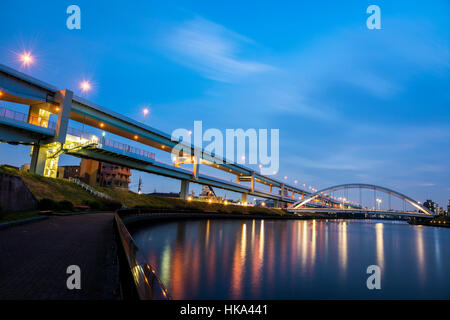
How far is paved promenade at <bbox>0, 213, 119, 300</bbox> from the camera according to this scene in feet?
18.4

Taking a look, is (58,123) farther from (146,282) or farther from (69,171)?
(69,171)

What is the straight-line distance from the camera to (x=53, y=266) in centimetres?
759

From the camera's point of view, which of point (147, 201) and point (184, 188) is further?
point (184, 188)

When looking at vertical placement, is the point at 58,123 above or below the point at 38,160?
above

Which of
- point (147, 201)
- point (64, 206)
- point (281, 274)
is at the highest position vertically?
point (147, 201)

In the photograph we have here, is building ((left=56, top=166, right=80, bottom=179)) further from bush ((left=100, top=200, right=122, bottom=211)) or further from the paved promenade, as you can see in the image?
the paved promenade

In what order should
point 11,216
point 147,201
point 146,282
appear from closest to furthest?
point 146,282 < point 11,216 < point 147,201

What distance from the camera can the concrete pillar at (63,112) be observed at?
3466cm

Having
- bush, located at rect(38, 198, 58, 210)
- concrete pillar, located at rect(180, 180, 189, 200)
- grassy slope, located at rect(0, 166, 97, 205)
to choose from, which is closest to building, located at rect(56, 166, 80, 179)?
concrete pillar, located at rect(180, 180, 189, 200)

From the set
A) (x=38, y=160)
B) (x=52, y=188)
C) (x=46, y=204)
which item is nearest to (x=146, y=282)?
(x=46, y=204)

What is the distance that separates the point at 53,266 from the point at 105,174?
91253 millimetres

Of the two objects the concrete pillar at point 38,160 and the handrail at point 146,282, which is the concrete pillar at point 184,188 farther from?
the handrail at point 146,282

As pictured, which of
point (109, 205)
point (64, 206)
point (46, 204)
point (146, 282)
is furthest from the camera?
point (109, 205)
